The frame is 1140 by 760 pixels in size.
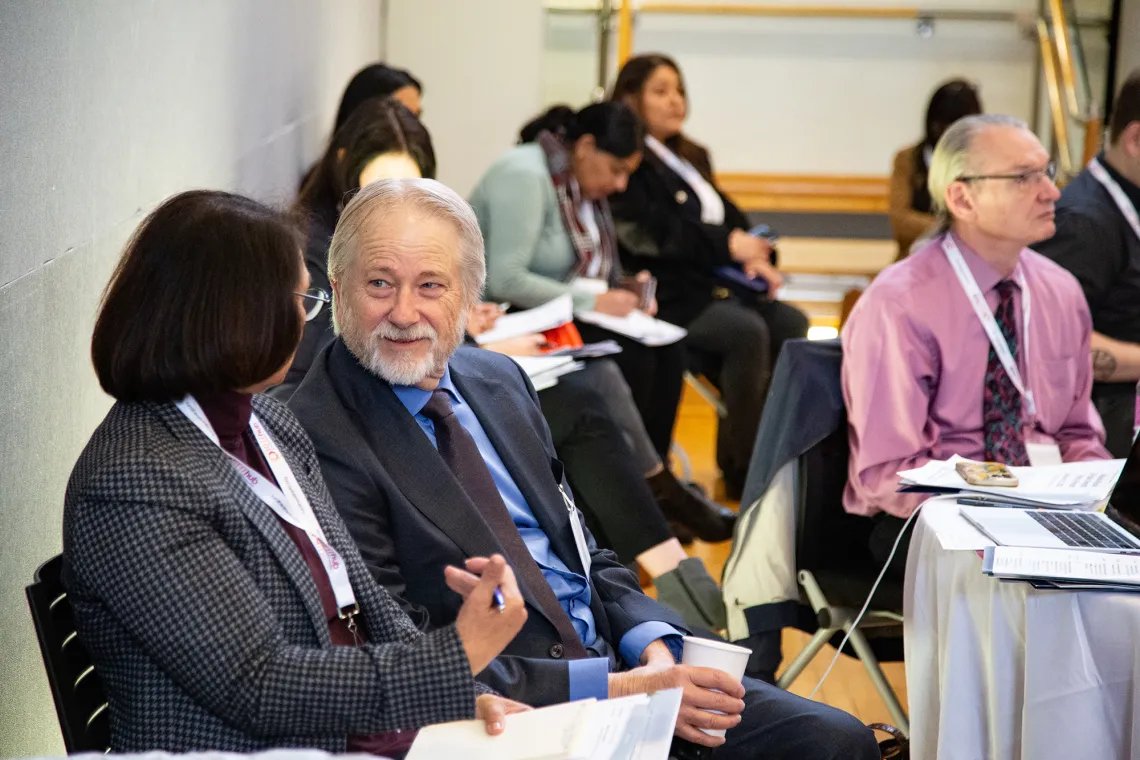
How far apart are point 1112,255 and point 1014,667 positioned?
6.51ft

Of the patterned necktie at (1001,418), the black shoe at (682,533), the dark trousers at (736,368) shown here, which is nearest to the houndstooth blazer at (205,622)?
the patterned necktie at (1001,418)

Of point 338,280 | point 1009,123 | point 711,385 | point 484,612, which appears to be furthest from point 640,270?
point 484,612

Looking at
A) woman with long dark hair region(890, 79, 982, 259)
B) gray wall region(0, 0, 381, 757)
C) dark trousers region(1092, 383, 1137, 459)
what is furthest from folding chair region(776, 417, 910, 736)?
woman with long dark hair region(890, 79, 982, 259)

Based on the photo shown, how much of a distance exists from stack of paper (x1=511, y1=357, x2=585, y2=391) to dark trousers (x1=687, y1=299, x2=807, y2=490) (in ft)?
5.54

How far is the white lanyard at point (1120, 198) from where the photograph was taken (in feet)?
12.1

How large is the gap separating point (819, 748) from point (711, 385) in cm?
344

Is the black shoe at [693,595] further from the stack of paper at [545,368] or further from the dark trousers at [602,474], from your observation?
the stack of paper at [545,368]

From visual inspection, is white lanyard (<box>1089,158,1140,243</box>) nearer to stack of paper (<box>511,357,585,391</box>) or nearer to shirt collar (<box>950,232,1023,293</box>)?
shirt collar (<box>950,232,1023,293</box>)

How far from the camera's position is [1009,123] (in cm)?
309

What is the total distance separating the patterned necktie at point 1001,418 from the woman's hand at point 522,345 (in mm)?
1190

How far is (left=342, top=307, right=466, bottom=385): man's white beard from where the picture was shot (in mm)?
2004

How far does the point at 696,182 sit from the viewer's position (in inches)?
214

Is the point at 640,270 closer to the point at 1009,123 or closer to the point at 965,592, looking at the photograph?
the point at 1009,123

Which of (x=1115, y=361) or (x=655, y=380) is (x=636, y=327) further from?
(x=1115, y=361)
